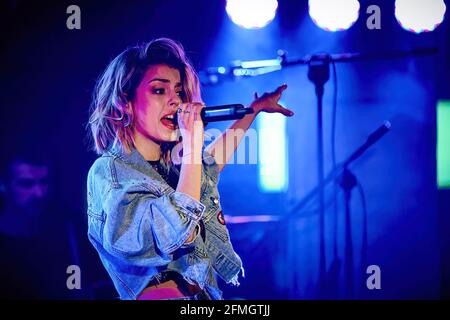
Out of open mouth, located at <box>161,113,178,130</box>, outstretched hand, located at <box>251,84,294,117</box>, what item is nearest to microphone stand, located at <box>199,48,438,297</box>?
outstretched hand, located at <box>251,84,294,117</box>

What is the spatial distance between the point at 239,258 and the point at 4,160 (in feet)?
3.71

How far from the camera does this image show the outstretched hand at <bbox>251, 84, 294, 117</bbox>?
2307 millimetres

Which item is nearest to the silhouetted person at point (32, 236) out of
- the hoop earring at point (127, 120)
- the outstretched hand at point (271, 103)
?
the hoop earring at point (127, 120)

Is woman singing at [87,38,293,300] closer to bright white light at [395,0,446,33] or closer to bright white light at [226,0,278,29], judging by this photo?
bright white light at [226,0,278,29]

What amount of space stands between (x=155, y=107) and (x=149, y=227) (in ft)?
1.64

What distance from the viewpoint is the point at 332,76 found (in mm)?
2320

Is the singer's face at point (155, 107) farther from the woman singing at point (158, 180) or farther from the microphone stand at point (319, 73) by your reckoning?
the microphone stand at point (319, 73)

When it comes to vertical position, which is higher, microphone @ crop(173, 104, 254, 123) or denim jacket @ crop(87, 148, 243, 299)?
microphone @ crop(173, 104, 254, 123)

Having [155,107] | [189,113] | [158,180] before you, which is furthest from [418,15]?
[158,180]

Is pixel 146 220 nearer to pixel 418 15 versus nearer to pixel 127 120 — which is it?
pixel 127 120

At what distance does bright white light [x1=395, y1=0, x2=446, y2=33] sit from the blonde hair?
3.16ft

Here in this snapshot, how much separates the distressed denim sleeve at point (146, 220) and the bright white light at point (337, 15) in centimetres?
Result: 98

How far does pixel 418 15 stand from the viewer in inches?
92.1

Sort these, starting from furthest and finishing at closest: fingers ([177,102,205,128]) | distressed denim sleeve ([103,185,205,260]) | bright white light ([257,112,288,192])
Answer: bright white light ([257,112,288,192]) < fingers ([177,102,205,128]) < distressed denim sleeve ([103,185,205,260])
